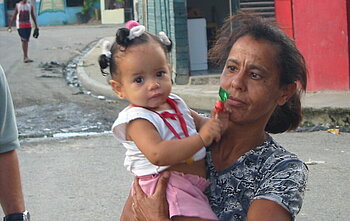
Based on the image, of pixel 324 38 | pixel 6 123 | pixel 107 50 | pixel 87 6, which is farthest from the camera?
pixel 87 6

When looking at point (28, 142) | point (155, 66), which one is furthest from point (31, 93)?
point (155, 66)

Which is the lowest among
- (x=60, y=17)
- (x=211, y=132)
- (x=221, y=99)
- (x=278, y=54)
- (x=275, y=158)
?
(x=275, y=158)

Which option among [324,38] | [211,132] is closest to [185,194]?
[211,132]

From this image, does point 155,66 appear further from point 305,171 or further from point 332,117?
point 332,117

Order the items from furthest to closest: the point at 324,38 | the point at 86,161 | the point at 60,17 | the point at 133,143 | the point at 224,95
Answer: the point at 60,17 < the point at 324,38 < the point at 86,161 < the point at 133,143 < the point at 224,95

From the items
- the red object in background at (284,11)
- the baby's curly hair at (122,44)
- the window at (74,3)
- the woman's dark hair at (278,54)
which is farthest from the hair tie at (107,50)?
the window at (74,3)

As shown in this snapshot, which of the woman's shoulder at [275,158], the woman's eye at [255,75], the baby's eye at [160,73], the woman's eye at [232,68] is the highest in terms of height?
the woman's eye at [232,68]

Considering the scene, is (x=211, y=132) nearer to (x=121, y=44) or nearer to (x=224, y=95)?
(x=224, y=95)

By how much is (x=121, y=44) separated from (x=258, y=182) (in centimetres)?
69

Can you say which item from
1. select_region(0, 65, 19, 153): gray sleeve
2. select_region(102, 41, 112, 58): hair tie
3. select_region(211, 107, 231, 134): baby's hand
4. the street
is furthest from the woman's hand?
the street

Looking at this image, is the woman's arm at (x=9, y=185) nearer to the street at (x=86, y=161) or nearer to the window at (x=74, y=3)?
the street at (x=86, y=161)

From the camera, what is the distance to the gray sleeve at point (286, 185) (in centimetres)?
216

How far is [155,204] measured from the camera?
2359 millimetres

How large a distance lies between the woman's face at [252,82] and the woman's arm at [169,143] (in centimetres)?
9
